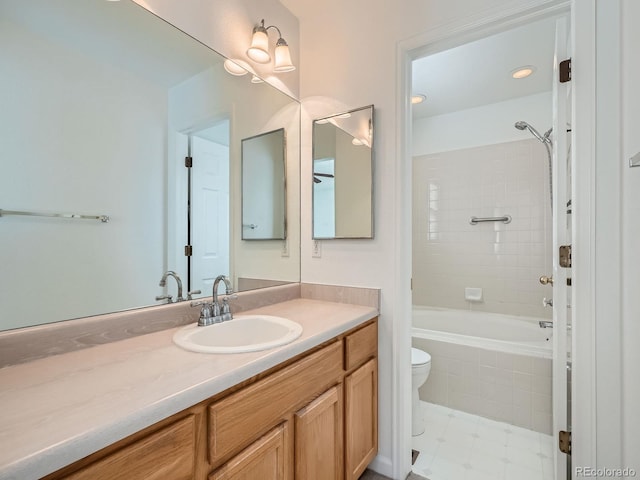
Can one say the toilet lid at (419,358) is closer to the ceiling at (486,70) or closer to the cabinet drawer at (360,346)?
the cabinet drawer at (360,346)

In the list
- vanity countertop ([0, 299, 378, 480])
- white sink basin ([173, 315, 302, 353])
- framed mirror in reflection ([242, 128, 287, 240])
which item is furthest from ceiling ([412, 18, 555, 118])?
vanity countertop ([0, 299, 378, 480])

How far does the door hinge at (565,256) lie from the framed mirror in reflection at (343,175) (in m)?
0.81

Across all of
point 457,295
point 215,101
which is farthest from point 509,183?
point 215,101

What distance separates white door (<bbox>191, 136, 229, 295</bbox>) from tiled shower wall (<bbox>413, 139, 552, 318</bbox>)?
2.26 m

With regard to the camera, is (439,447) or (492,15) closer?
(492,15)

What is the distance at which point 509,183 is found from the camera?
2809mm

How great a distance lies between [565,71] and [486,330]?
2.23 m

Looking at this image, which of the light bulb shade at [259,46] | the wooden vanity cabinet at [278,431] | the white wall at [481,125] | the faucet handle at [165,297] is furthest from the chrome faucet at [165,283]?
the white wall at [481,125]

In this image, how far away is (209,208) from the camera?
152 cm

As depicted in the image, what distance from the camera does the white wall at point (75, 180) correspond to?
91 centimetres

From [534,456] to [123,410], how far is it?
6.90 ft

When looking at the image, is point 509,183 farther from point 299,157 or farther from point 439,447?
point 439,447

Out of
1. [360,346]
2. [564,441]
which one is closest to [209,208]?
[360,346]

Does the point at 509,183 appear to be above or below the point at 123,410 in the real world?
above
